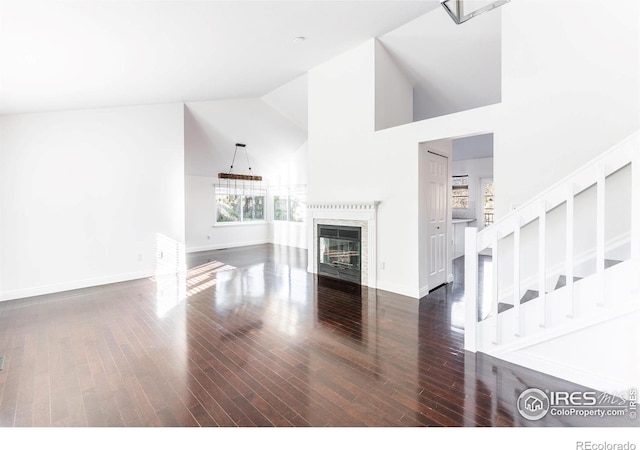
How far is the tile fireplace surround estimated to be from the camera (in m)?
4.88

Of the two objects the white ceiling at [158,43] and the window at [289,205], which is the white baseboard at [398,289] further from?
the window at [289,205]

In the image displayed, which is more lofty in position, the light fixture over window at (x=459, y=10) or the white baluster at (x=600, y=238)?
the light fixture over window at (x=459, y=10)

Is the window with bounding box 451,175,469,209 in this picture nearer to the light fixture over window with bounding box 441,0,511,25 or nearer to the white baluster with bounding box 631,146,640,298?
the white baluster with bounding box 631,146,640,298

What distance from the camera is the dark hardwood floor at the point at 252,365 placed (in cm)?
197

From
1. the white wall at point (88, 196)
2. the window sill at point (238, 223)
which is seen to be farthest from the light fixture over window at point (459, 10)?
the window sill at point (238, 223)

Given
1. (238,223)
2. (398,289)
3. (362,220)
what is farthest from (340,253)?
(238,223)

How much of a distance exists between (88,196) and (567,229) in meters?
6.26

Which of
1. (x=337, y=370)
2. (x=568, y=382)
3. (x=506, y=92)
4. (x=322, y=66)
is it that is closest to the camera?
(x=568, y=382)

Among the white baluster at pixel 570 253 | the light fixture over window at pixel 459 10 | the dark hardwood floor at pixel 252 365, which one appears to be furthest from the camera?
the white baluster at pixel 570 253

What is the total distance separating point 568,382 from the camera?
2.26 meters

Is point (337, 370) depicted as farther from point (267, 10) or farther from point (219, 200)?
point (219, 200)

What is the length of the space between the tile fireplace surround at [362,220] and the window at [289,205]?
389cm

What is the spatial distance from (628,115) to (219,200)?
8847 mm

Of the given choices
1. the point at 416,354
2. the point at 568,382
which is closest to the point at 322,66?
the point at 416,354
